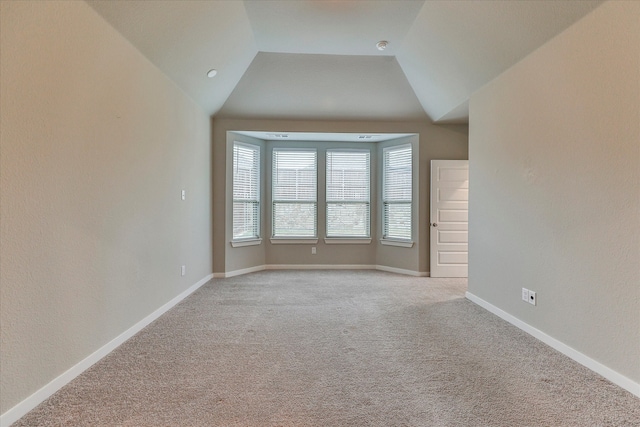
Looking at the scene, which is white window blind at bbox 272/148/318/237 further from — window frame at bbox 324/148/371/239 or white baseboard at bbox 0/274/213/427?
white baseboard at bbox 0/274/213/427

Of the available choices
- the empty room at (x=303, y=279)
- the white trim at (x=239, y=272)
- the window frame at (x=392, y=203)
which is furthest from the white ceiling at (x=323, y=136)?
the white trim at (x=239, y=272)

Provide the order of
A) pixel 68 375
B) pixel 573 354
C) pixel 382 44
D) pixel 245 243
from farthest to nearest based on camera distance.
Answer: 1. pixel 245 243
2. pixel 382 44
3. pixel 573 354
4. pixel 68 375

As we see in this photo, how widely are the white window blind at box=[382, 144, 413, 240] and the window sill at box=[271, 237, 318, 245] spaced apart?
128cm

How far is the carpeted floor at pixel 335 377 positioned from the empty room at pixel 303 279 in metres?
0.02

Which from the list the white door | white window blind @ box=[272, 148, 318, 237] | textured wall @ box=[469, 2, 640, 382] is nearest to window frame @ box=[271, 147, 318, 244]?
white window blind @ box=[272, 148, 318, 237]

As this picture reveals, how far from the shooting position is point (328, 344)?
2.50 m

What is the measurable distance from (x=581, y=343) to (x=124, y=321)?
3.42 m

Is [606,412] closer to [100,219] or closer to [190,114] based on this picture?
[100,219]

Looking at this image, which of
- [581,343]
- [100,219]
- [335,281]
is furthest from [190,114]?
[581,343]

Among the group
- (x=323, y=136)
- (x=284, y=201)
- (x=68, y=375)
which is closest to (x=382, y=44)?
(x=323, y=136)

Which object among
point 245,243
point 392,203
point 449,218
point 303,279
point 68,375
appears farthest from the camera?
point 392,203

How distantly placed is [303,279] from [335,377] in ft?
9.23

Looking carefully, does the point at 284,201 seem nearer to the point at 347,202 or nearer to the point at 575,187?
the point at 347,202

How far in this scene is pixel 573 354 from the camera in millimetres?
2268
